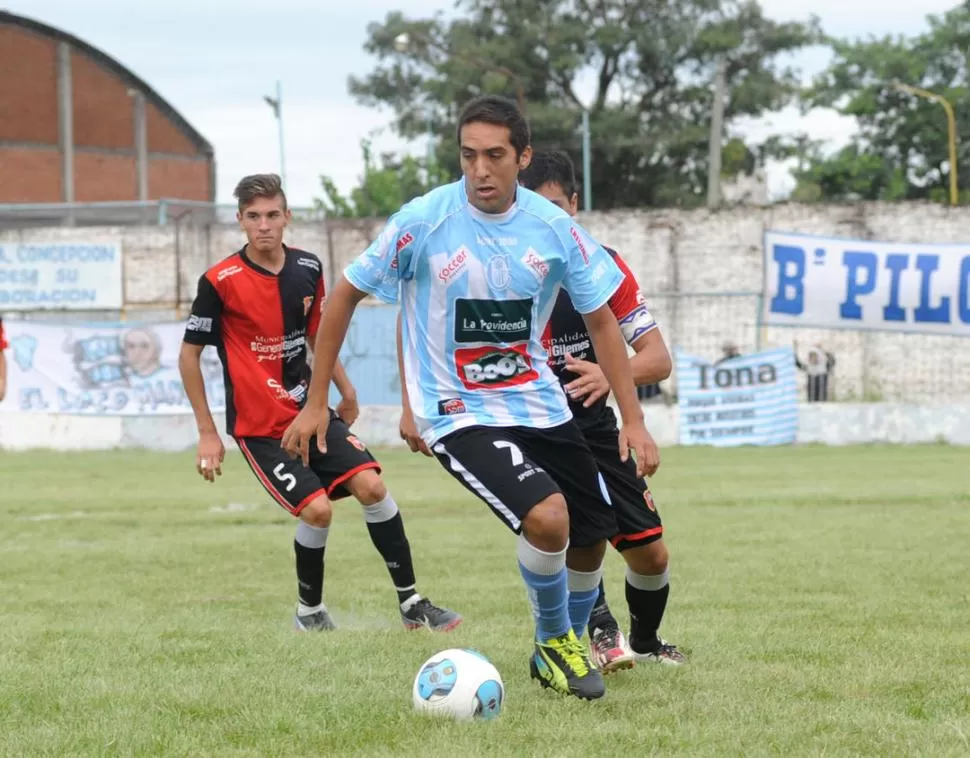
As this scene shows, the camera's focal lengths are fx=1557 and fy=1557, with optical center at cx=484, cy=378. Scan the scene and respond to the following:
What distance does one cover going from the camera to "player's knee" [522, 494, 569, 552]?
5.16 metres

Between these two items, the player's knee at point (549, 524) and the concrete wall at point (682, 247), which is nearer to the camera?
the player's knee at point (549, 524)

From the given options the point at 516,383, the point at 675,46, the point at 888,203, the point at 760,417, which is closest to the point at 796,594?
the point at 516,383

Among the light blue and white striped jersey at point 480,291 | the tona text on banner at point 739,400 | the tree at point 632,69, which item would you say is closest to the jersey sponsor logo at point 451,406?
the light blue and white striped jersey at point 480,291

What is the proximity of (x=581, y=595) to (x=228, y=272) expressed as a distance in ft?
8.69

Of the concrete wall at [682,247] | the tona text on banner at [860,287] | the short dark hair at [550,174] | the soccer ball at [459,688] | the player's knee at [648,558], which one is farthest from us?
the concrete wall at [682,247]

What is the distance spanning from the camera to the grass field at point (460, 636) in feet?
15.4

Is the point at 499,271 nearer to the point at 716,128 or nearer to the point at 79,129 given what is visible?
the point at 716,128

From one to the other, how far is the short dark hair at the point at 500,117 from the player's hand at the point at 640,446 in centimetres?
102

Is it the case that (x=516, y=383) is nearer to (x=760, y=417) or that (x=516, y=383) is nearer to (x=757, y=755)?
(x=757, y=755)

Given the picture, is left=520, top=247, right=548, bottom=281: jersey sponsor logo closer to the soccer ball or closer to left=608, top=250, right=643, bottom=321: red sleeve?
left=608, top=250, right=643, bottom=321: red sleeve

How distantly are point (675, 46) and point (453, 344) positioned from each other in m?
49.2

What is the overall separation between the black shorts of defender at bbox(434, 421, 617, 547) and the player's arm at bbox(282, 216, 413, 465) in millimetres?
445

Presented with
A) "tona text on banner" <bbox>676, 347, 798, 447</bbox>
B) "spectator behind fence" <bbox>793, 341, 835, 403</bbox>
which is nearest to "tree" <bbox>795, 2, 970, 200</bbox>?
"spectator behind fence" <bbox>793, 341, 835, 403</bbox>

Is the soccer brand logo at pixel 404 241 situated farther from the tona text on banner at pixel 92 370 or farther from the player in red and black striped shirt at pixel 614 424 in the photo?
the tona text on banner at pixel 92 370
